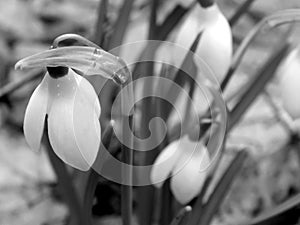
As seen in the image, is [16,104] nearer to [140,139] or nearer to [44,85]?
[140,139]

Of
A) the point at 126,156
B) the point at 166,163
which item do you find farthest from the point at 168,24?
the point at 126,156

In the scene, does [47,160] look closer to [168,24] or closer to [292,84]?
[168,24]

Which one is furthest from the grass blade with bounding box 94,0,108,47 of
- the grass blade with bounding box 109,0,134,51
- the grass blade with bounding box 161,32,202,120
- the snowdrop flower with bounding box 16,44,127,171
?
the snowdrop flower with bounding box 16,44,127,171

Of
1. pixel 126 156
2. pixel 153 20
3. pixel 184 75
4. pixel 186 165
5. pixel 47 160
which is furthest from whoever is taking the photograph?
pixel 47 160

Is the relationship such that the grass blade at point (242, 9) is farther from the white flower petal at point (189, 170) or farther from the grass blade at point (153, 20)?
the white flower petal at point (189, 170)

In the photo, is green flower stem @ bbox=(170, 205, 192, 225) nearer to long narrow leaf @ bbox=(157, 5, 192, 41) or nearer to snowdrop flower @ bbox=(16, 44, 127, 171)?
snowdrop flower @ bbox=(16, 44, 127, 171)

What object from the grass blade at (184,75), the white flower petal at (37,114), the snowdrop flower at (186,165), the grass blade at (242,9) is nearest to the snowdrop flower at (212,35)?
the grass blade at (184,75)
